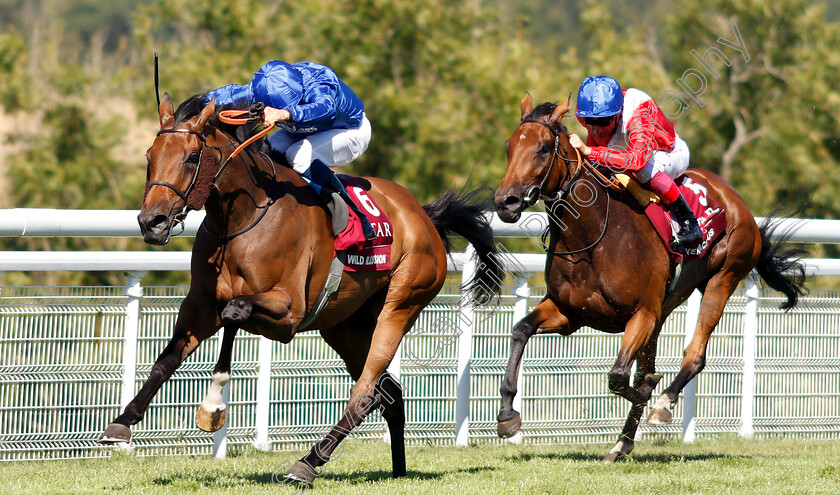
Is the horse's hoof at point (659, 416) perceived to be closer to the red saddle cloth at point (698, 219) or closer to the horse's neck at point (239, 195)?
the red saddle cloth at point (698, 219)

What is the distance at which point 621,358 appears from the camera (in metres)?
5.43

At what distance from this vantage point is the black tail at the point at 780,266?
22.6 feet

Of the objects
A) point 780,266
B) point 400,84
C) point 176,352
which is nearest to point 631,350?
point 780,266

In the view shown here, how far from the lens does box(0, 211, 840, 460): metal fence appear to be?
5.47 metres

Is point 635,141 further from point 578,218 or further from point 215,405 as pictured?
point 215,405

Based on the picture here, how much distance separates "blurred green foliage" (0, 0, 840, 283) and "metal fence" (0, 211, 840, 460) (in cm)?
561

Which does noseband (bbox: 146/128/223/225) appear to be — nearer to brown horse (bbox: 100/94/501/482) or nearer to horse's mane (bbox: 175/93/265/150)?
brown horse (bbox: 100/94/501/482)

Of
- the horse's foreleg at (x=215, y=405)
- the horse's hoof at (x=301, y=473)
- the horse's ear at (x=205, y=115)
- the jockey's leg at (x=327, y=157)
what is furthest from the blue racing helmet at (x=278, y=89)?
the horse's hoof at (x=301, y=473)

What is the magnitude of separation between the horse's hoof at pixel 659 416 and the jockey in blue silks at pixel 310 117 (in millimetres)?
1950

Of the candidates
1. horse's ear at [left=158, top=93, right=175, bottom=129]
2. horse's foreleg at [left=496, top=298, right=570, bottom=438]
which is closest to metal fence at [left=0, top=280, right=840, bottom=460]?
horse's foreleg at [left=496, top=298, right=570, bottom=438]

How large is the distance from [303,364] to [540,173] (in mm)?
1906

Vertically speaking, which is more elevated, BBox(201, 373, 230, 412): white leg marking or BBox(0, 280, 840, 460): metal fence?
BBox(201, 373, 230, 412): white leg marking

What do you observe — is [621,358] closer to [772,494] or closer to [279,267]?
[772,494]

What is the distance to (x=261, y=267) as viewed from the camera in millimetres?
4594
